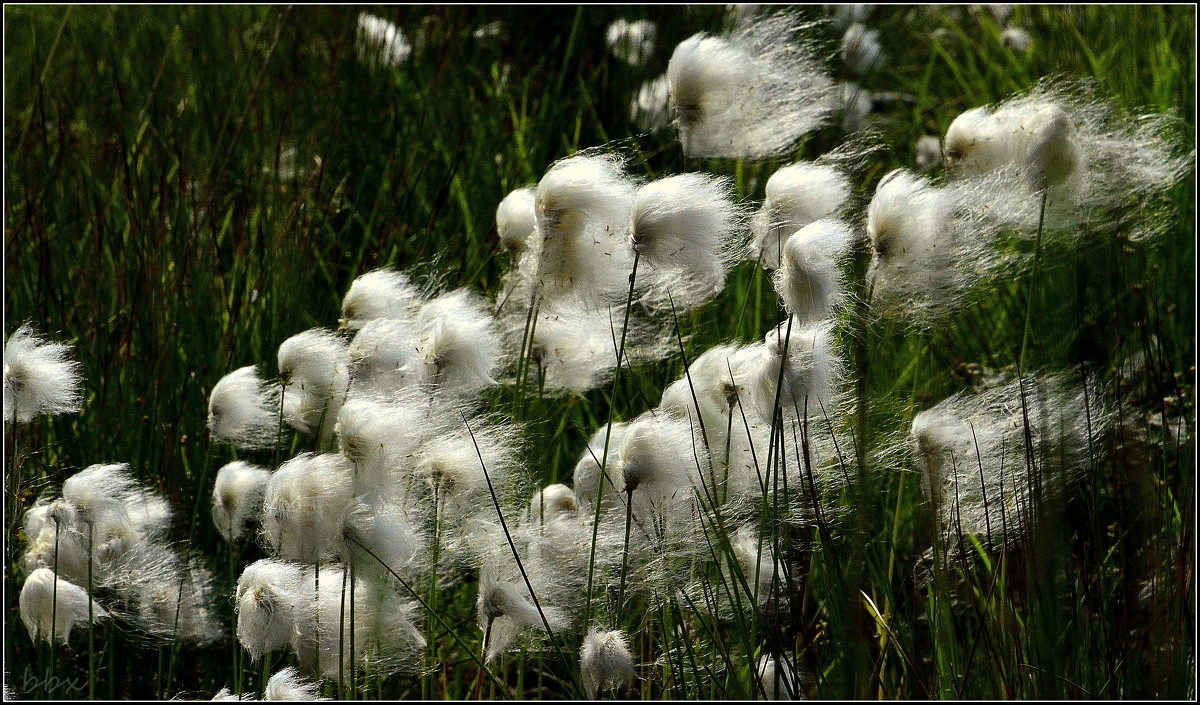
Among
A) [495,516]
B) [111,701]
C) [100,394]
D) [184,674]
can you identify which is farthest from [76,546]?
[495,516]

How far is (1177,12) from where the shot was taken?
156 inches

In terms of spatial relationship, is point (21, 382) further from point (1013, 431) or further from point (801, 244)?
point (1013, 431)

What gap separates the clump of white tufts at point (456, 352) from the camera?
133 centimetres

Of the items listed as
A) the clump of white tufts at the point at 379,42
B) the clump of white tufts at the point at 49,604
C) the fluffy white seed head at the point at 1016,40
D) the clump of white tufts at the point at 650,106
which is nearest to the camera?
the clump of white tufts at the point at 49,604

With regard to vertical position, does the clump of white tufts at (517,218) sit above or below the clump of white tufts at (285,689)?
above

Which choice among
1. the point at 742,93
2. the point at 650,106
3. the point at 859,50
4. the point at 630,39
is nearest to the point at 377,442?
the point at 742,93

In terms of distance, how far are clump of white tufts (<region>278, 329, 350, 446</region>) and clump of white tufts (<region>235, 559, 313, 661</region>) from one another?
0.79 feet

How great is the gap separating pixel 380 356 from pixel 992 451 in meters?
0.94

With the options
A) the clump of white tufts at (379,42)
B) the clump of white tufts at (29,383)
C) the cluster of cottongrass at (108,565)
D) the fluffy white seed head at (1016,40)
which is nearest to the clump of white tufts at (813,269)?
the cluster of cottongrass at (108,565)

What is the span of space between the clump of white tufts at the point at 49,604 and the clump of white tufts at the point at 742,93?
3.88 feet

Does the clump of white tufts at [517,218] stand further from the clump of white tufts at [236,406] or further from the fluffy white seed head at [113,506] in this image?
the fluffy white seed head at [113,506]

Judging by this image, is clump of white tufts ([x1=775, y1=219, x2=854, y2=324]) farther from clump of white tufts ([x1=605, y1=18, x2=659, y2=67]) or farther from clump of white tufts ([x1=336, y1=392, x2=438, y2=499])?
clump of white tufts ([x1=605, y1=18, x2=659, y2=67])

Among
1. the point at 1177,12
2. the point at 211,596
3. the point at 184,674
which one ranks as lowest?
the point at 184,674

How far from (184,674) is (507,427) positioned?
0.88m
